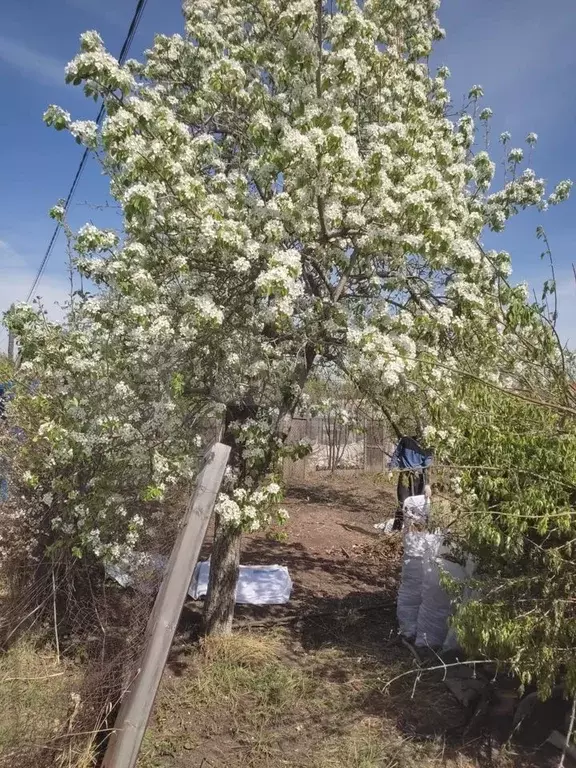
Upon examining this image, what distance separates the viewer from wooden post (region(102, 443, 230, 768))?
10.2ft

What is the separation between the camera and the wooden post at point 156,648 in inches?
122

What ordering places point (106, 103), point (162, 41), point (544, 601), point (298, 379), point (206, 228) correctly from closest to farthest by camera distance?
point (544, 601) → point (206, 228) → point (106, 103) → point (298, 379) → point (162, 41)

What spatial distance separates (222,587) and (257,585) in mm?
1204

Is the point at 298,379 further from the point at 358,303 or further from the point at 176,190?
the point at 176,190

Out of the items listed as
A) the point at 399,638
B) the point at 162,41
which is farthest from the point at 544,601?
the point at 162,41

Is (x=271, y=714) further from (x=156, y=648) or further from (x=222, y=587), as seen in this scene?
(x=156, y=648)

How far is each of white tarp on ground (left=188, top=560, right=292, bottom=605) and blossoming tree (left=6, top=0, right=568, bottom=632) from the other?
0.94m

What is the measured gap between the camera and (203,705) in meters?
4.35

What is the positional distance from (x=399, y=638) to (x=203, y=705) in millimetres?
1911

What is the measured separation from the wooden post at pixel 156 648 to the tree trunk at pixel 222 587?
1.90m

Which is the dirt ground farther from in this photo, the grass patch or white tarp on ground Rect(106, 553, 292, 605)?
the grass patch

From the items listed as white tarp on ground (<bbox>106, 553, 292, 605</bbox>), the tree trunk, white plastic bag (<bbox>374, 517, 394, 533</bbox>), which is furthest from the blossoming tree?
white plastic bag (<bbox>374, 517, 394, 533</bbox>)

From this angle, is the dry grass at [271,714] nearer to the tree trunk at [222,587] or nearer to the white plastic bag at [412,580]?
the tree trunk at [222,587]

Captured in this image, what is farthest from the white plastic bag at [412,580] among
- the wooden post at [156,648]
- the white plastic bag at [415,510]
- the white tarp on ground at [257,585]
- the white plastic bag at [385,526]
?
the white plastic bag at [385,526]
